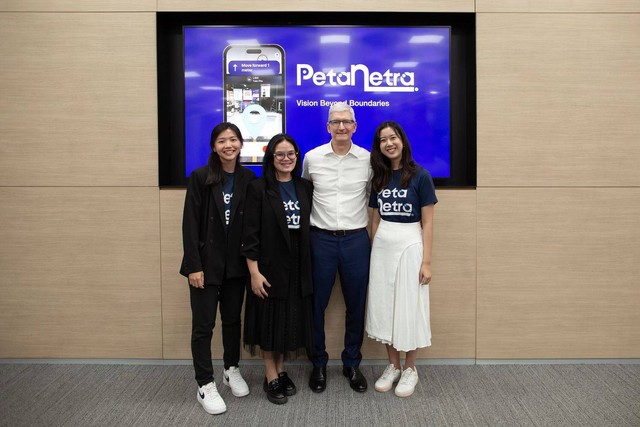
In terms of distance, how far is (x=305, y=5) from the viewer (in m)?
3.34

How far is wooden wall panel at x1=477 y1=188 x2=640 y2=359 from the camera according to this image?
3385 mm

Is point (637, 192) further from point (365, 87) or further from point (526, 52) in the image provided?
point (365, 87)

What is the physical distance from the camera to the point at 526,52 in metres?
3.34

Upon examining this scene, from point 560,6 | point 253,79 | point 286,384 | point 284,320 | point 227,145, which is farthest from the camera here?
point 253,79

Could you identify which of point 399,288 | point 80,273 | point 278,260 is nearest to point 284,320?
point 278,260

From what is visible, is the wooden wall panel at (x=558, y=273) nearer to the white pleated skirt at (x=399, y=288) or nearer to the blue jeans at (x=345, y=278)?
the white pleated skirt at (x=399, y=288)

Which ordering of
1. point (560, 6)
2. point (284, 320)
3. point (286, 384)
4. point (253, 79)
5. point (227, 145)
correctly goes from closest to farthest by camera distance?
point (227, 145) → point (284, 320) → point (286, 384) → point (560, 6) → point (253, 79)

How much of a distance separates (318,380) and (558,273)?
1835mm

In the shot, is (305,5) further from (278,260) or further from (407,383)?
(407,383)

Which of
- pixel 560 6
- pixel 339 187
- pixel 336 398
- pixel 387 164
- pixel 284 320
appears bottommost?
pixel 336 398

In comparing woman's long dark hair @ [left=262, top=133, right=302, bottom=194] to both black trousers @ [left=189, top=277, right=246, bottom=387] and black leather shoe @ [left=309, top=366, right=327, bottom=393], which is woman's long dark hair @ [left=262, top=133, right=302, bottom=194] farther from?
black leather shoe @ [left=309, top=366, right=327, bottom=393]

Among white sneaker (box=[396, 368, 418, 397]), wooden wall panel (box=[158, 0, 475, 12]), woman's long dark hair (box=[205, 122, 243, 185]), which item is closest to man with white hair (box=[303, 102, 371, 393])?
white sneaker (box=[396, 368, 418, 397])

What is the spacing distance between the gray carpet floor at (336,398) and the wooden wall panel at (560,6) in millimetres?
2464

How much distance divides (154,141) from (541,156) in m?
2.70
